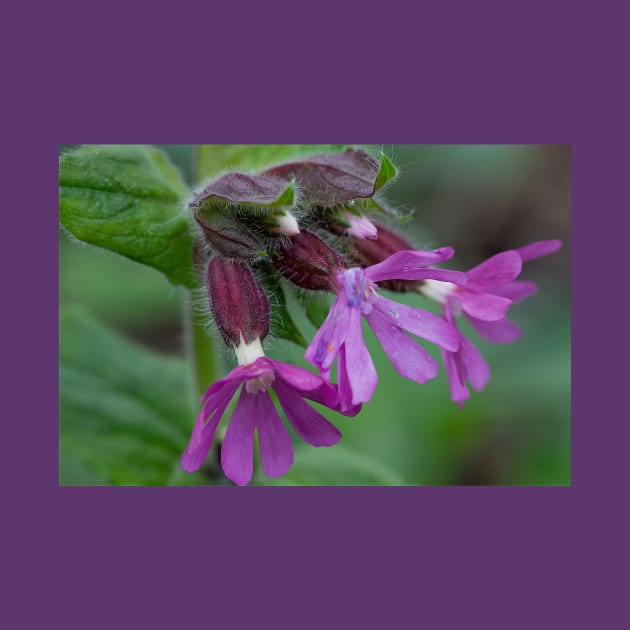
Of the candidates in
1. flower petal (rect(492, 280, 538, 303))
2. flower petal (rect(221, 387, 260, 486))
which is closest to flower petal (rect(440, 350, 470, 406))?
flower petal (rect(492, 280, 538, 303))

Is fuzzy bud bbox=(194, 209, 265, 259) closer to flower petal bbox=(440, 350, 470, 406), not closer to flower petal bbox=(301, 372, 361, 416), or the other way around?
flower petal bbox=(301, 372, 361, 416)

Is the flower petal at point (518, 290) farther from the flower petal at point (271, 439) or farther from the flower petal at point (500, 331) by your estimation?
the flower petal at point (271, 439)

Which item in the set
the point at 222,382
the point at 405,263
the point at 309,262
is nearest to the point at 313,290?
→ the point at 309,262

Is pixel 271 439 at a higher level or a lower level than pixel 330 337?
lower

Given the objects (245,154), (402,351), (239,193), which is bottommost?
(402,351)

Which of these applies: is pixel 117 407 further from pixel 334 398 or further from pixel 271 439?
pixel 334 398

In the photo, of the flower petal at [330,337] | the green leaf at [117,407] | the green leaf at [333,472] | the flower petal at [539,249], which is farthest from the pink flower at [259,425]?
the green leaf at [333,472]
